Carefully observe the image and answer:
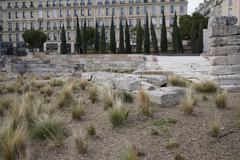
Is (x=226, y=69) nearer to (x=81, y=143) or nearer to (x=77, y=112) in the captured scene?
(x=77, y=112)

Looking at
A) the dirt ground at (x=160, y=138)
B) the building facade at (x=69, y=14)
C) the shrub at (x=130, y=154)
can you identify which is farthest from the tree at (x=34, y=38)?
the shrub at (x=130, y=154)

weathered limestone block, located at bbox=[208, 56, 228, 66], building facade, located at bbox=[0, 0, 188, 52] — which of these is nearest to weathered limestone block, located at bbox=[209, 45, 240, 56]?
weathered limestone block, located at bbox=[208, 56, 228, 66]

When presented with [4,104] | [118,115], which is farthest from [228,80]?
[4,104]

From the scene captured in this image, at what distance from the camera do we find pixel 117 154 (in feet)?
17.5

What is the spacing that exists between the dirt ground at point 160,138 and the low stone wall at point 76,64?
22.6 meters

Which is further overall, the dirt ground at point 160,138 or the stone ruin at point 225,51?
the stone ruin at point 225,51

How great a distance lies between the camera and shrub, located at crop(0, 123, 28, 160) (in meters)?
5.15

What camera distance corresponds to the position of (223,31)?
408 inches

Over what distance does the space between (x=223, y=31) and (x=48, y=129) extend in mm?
7108

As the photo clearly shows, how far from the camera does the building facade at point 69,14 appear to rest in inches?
3059

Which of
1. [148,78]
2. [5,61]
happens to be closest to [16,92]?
[148,78]

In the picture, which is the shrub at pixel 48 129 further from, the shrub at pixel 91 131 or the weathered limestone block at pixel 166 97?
the weathered limestone block at pixel 166 97

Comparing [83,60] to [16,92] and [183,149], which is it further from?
[183,149]

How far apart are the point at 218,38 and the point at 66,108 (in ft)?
18.8
